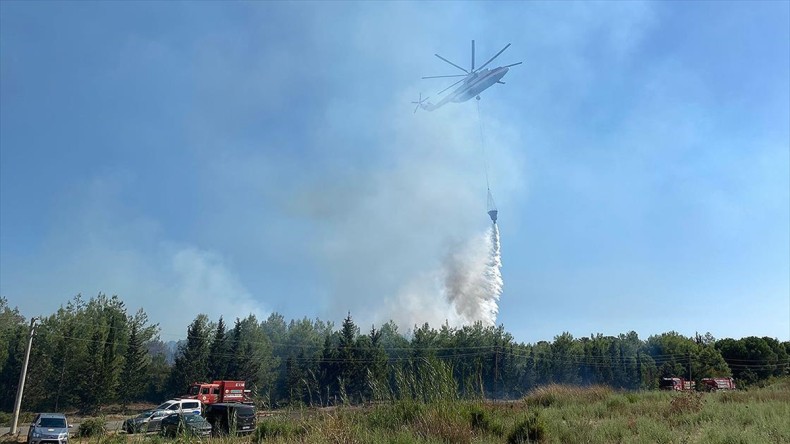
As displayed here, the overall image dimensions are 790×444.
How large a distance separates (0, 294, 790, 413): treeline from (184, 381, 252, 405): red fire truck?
436cm

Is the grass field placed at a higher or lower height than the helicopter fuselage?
lower

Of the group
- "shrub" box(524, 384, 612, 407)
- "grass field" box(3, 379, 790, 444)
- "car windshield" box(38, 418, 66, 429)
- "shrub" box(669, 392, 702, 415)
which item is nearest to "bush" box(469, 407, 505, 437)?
"grass field" box(3, 379, 790, 444)

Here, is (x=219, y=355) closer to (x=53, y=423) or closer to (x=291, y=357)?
(x=291, y=357)

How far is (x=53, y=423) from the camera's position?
1045 inches

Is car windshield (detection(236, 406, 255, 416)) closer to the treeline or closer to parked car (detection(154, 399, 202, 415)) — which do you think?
parked car (detection(154, 399, 202, 415))

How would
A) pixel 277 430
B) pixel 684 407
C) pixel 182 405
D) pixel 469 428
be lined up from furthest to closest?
pixel 182 405
pixel 684 407
pixel 469 428
pixel 277 430

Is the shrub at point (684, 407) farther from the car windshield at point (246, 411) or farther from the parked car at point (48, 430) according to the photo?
the parked car at point (48, 430)

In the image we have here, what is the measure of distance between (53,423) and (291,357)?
1695 inches

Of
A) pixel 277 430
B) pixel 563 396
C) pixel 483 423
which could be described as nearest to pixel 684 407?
pixel 563 396

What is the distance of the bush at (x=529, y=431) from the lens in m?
13.4

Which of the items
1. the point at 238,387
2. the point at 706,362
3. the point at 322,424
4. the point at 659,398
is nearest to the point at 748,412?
the point at 659,398

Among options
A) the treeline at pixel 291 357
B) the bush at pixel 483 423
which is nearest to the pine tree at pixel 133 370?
the treeline at pixel 291 357

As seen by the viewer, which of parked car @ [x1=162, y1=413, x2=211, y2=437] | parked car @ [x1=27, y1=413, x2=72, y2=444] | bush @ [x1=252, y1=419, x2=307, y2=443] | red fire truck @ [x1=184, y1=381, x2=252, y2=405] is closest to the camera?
parked car @ [x1=162, y1=413, x2=211, y2=437]

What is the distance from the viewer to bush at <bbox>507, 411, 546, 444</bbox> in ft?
44.0
